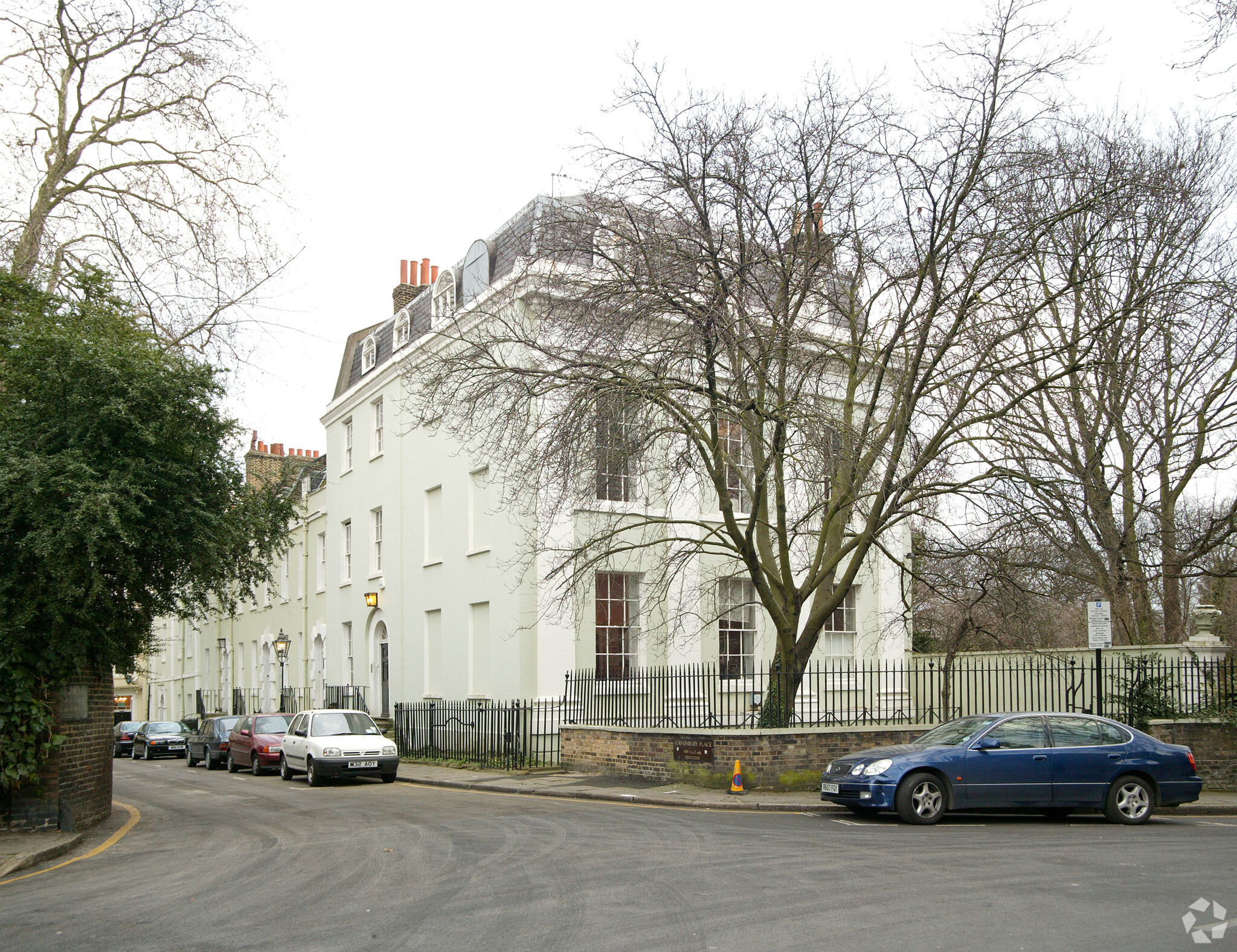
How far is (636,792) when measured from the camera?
656 inches

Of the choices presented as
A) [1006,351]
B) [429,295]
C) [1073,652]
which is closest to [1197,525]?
[1073,652]

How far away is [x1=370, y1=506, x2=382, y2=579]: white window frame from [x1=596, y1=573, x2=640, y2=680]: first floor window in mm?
9909

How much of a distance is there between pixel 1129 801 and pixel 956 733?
215 centimetres

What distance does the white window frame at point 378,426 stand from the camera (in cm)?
3309

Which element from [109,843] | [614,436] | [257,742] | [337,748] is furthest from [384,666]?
[109,843]

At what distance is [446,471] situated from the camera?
28.2 m

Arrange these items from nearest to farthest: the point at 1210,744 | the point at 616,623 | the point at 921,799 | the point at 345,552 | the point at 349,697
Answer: the point at 921,799 → the point at 1210,744 → the point at 616,623 → the point at 349,697 → the point at 345,552

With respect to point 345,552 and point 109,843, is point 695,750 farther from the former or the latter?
point 345,552

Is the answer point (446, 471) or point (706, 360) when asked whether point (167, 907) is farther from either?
point (446, 471)

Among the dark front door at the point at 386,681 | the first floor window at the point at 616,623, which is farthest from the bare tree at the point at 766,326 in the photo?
the dark front door at the point at 386,681

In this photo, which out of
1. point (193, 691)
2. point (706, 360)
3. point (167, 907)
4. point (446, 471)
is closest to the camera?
point (167, 907)

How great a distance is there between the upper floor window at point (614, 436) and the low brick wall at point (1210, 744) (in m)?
9.44

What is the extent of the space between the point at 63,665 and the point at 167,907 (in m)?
5.58

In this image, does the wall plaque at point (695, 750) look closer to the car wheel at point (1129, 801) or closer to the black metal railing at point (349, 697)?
the car wheel at point (1129, 801)
